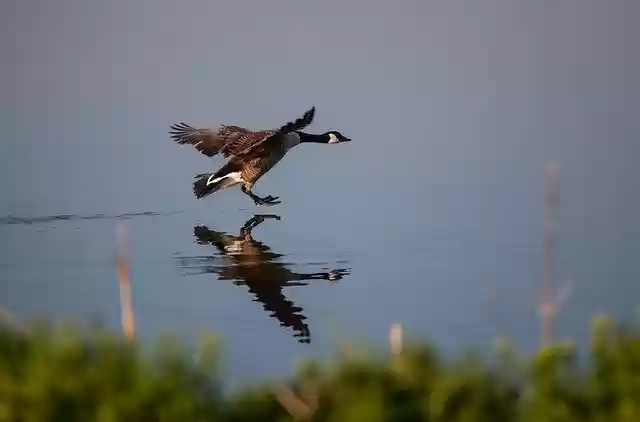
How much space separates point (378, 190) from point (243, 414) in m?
6.63

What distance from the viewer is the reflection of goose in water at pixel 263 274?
5.55 m

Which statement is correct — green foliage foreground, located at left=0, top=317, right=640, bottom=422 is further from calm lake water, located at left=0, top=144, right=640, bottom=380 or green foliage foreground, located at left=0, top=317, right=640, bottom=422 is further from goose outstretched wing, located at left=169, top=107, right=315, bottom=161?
goose outstretched wing, located at left=169, top=107, right=315, bottom=161

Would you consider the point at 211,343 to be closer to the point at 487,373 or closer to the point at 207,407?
the point at 207,407

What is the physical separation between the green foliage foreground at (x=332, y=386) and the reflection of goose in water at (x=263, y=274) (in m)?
1.80

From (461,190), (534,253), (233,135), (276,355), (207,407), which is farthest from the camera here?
(233,135)

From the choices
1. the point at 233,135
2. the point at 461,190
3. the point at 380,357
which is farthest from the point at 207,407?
the point at 233,135

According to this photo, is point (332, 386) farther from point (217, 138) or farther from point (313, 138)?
point (313, 138)

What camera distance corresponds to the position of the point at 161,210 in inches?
362

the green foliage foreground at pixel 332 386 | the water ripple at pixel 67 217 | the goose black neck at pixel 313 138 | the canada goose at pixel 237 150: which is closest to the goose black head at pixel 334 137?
the goose black neck at pixel 313 138

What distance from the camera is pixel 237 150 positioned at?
10.6m

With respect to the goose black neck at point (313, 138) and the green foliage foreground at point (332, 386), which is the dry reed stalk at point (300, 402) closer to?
the green foliage foreground at point (332, 386)

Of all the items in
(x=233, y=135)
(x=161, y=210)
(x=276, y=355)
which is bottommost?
(x=276, y=355)

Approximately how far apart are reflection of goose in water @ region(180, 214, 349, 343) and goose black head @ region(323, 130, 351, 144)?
4.11 m

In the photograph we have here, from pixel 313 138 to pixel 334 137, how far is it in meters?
0.29
